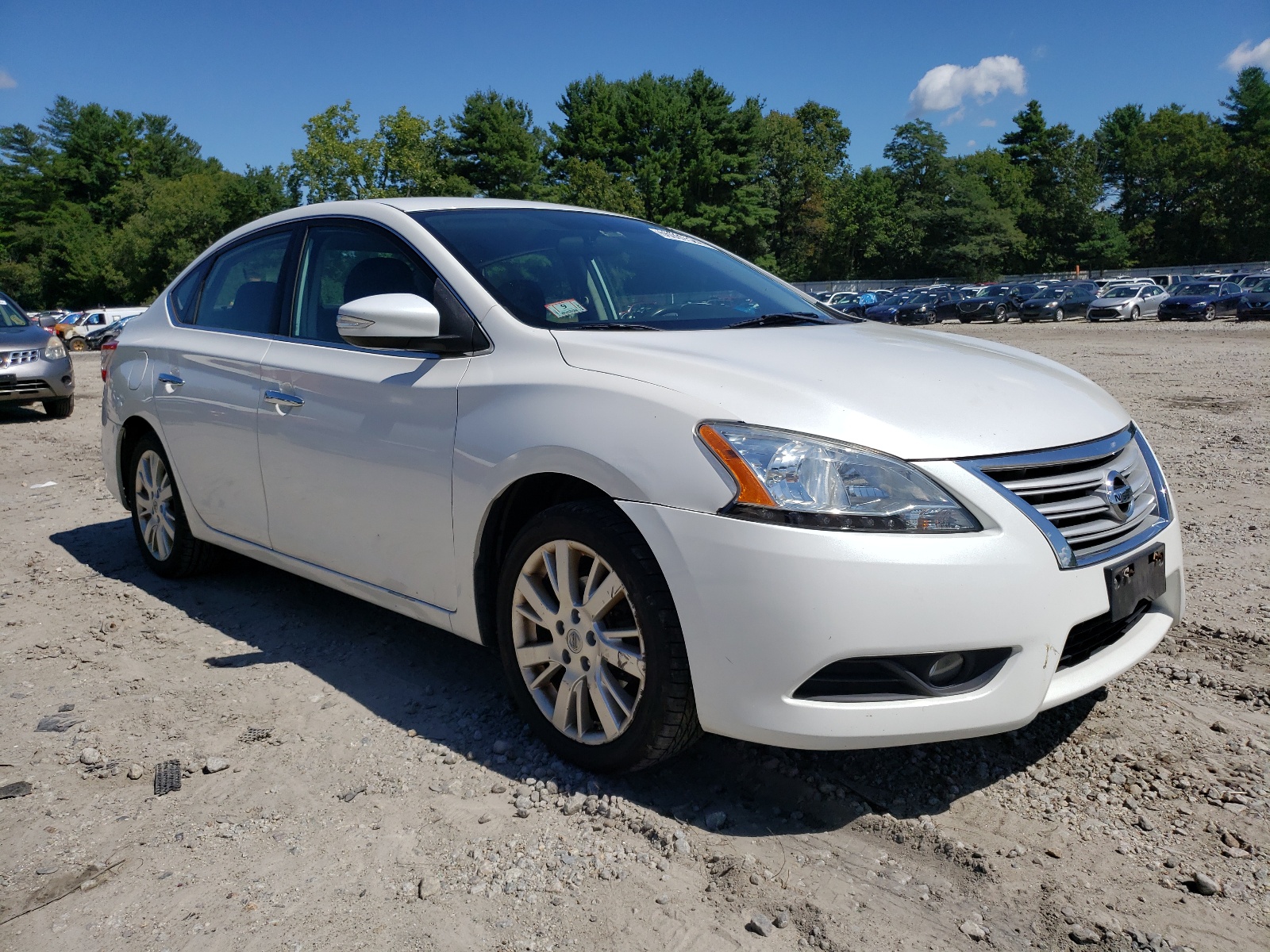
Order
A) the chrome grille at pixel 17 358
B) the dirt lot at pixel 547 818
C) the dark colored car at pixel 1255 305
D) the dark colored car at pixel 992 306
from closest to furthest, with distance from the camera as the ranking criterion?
the dirt lot at pixel 547 818, the chrome grille at pixel 17 358, the dark colored car at pixel 1255 305, the dark colored car at pixel 992 306

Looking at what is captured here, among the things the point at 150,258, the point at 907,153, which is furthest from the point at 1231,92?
the point at 150,258

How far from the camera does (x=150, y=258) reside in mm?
75500

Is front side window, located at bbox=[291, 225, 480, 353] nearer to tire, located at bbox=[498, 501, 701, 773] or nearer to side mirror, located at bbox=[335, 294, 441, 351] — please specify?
side mirror, located at bbox=[335, 294, 441, 351]

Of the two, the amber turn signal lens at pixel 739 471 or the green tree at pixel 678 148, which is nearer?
the amber turn signal lens at pixel 739 471

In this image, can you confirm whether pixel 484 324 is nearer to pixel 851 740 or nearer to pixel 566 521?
pixel 566 521

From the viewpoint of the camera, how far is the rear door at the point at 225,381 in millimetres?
3814

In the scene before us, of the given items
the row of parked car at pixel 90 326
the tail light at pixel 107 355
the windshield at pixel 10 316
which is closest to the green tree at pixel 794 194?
the row of parked car at pixel 90 326

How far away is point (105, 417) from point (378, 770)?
314 cm

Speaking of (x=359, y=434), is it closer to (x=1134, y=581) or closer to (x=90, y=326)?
(x=1134, y=581)

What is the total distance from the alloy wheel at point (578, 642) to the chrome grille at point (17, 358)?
11.5 m

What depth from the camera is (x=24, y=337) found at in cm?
1188

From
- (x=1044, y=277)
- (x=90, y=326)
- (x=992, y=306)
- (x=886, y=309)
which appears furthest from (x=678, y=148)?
(x=90, y=326)

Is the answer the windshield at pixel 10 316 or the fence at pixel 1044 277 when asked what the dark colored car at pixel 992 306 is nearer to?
the fence at pixel 1044 277

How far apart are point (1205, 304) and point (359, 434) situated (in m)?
37.2
